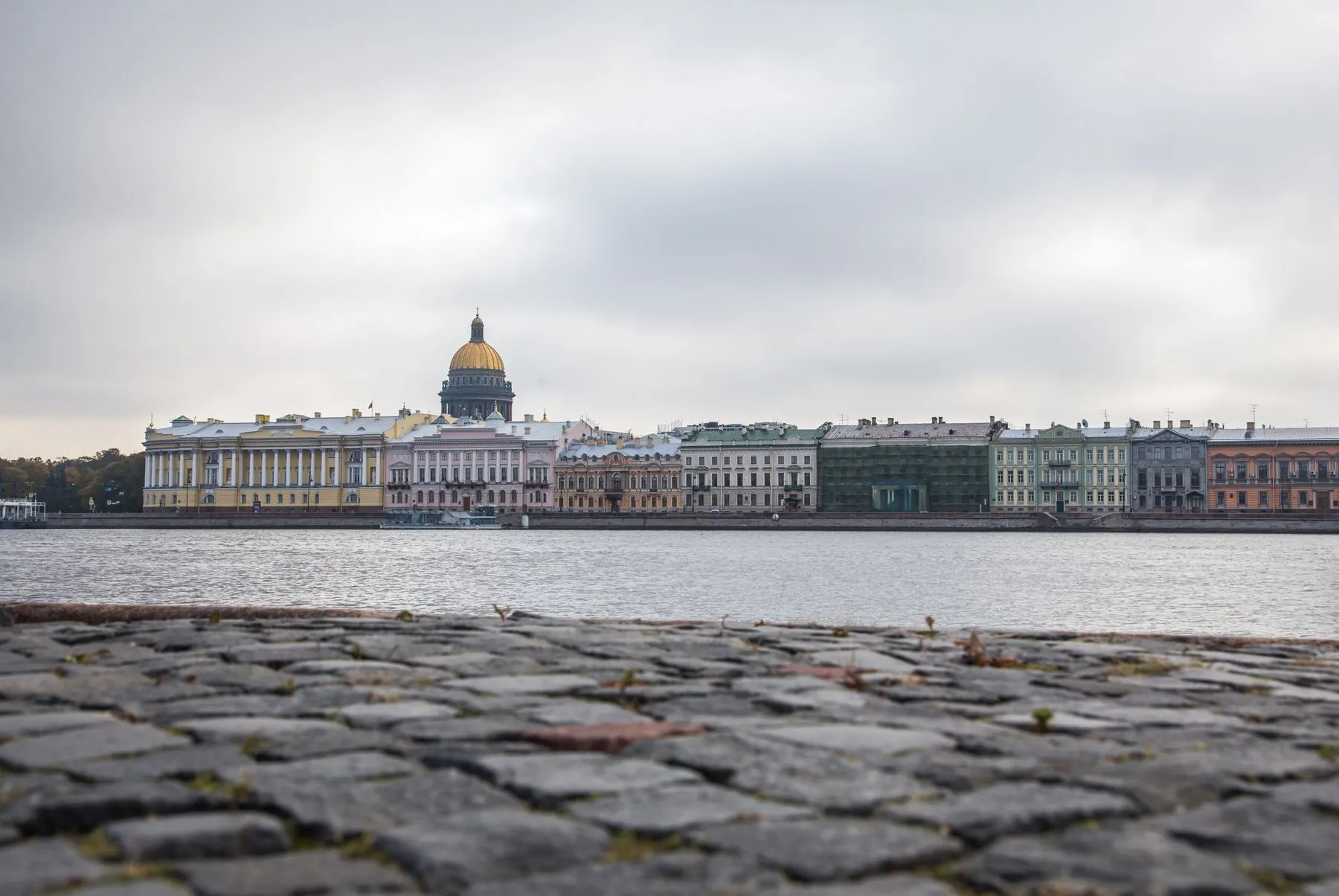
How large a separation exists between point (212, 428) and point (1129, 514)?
211 feet

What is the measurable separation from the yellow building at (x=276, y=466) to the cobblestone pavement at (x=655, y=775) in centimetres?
9656

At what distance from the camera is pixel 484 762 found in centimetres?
348

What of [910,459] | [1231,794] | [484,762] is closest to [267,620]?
[484,762]

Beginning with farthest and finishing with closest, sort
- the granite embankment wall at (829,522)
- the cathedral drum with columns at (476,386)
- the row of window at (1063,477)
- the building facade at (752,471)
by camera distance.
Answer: the cathedral drum with columns at (476,386), the building facade at (752,471), the row of window at (1063,477), the granite embankment wall at (829,522)

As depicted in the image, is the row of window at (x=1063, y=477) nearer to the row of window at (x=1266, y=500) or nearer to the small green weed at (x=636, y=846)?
the row of window at (x=1266, y=500)

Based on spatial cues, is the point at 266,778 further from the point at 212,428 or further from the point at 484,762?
the point at 212,428

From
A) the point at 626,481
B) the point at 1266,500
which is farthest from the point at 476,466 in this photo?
the point at 1266,500

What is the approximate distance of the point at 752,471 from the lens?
94.2 m

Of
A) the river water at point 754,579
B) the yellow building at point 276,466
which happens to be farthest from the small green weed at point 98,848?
the yellow building at point 276,466

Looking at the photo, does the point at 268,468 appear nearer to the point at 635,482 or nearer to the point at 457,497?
the point at 457,497

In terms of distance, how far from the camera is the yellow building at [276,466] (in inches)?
3994

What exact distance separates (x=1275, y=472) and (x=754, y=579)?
6162cm

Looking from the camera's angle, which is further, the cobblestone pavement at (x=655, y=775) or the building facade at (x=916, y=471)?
the building facade at (x=916, y=471)

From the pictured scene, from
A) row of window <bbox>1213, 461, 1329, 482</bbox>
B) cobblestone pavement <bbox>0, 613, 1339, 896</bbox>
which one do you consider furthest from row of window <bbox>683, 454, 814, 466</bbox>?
cobblestone pavement <bbox>0, 613, 1339, 896</bbox>
